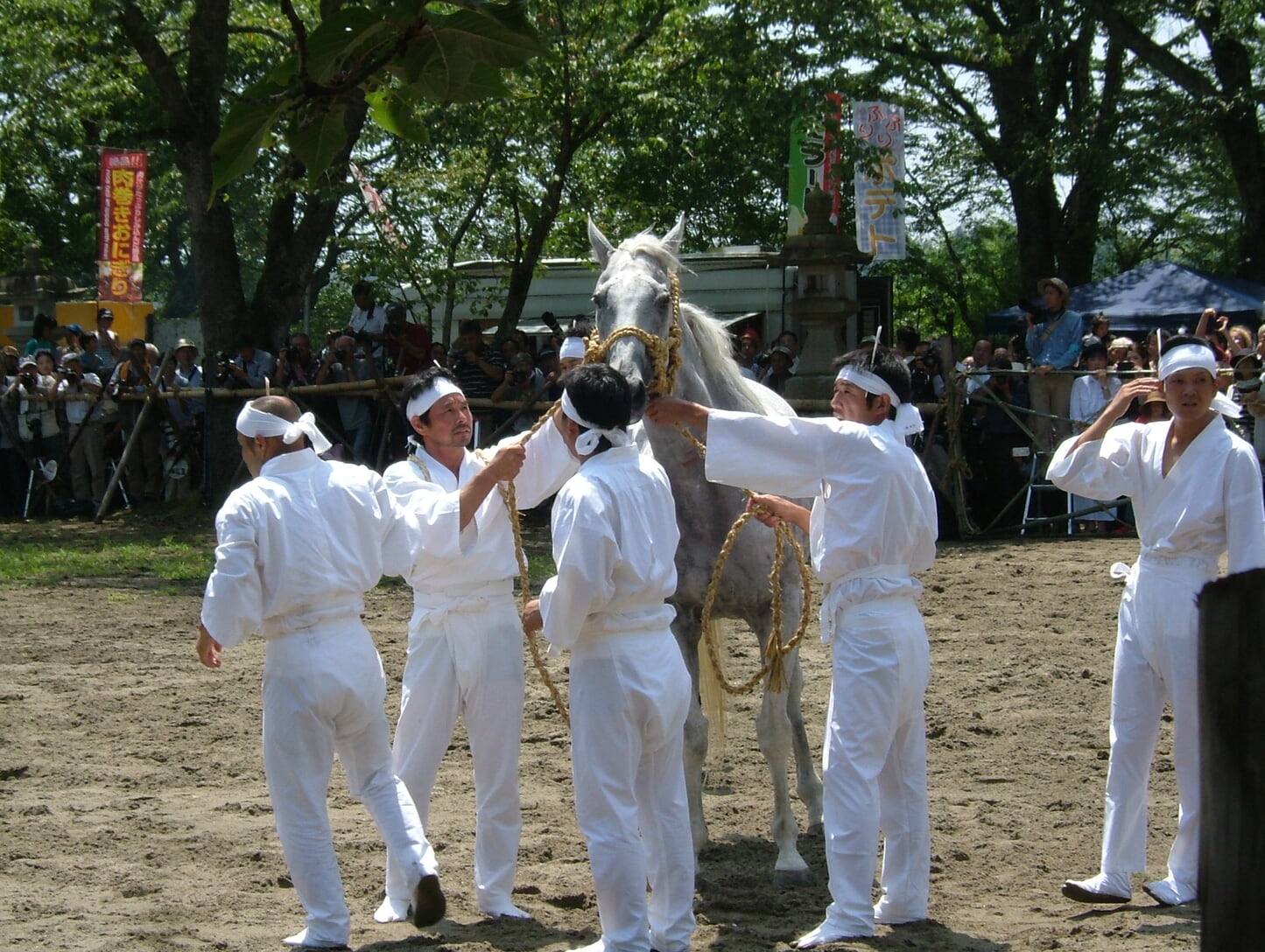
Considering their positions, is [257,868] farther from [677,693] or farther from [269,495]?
[677,693]

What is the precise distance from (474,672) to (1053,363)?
377 inches

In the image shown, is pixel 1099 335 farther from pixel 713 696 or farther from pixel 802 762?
pixel 802 762

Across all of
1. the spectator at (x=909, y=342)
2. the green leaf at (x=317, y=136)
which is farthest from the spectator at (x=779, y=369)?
the green leaf at (x=317, y=136)

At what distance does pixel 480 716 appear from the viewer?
4973mm

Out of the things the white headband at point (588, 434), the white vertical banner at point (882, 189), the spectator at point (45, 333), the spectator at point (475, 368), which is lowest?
the white headband at point (588, 434)

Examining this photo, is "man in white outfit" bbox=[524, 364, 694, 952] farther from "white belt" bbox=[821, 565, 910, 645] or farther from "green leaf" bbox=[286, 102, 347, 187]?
"green leaf" bbox=[286, 102, 347, 187]

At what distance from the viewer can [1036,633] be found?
9.34 m

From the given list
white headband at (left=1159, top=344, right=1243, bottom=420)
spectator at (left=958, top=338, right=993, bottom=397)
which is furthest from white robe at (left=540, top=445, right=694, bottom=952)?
spectator at (left=958, top=338, right=993, bottom=397)

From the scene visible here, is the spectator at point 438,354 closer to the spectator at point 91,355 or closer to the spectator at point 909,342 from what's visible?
the spectator at point 91,355

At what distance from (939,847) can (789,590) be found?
1.17m

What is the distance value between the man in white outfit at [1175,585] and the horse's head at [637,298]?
1.84 metres

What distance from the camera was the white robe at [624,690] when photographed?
14.1ft

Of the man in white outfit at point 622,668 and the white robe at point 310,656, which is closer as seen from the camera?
the man in white outfit at point 622,668

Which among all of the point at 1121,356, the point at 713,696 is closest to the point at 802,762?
the point at 713,696
